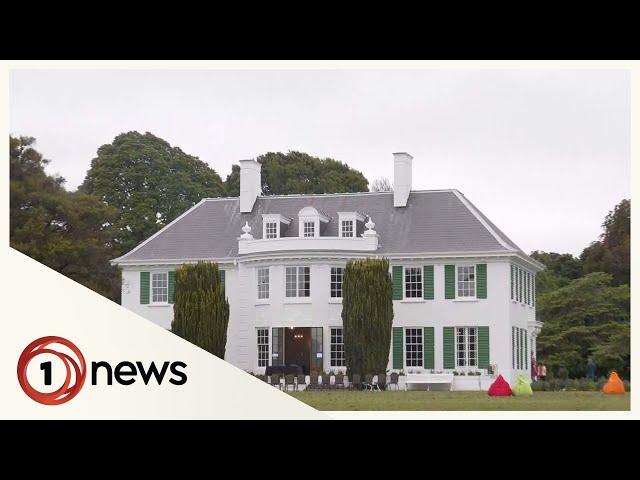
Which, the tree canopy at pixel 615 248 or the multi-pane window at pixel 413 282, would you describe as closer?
the multi-pane window at pixel 413 282

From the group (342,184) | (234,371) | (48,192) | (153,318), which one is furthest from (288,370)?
(342,184)

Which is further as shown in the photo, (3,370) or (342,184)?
(342,184)

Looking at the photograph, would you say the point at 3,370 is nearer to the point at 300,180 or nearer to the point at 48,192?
the point at 48,192

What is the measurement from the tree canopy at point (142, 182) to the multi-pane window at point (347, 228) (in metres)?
10.8

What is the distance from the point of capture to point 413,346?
36906mm

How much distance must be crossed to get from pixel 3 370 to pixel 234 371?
3578mm

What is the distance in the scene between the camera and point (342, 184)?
54531 millimetres

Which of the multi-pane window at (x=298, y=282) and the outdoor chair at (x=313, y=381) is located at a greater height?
the multi-pane window at (x=298, y=282)

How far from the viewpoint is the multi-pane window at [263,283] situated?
3781 centimetres

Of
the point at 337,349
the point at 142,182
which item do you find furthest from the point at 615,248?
the point at 142,182

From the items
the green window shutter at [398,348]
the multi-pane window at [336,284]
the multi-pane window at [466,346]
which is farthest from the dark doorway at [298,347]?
the multi-pane window at [466,346]

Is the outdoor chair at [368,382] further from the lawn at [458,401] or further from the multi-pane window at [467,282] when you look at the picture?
the multi-pane window at [467,282]

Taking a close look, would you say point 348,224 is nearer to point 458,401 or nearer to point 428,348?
point 428,348

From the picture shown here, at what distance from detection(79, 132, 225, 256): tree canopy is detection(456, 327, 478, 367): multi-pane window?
15.1 metres
